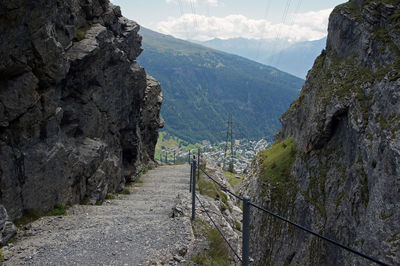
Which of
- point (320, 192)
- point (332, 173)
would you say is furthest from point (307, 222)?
point (332, 173)

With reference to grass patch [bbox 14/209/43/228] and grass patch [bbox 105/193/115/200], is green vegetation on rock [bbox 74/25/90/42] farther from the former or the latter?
grass patch [bbox 14/209/43/228]

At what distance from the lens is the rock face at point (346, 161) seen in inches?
756

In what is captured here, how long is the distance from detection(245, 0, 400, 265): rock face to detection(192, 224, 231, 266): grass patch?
38.6ft

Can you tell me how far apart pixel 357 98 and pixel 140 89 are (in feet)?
66.8

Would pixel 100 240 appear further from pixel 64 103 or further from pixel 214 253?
pixel 64 103

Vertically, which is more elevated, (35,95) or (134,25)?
(134,25)

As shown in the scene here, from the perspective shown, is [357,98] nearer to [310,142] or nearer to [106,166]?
[310,142]

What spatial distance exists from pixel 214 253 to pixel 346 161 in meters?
21.4

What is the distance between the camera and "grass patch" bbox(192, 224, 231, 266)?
356 inches

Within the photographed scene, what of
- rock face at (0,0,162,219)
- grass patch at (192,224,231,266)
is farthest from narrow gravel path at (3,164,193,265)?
rock face at (0,0,162,219)

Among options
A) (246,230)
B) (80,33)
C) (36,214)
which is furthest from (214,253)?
(80,33)

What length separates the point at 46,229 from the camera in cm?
1145

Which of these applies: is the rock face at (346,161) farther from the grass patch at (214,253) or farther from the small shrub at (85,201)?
the small shrub at (85,201)

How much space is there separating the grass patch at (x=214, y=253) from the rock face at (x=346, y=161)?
463 inches
